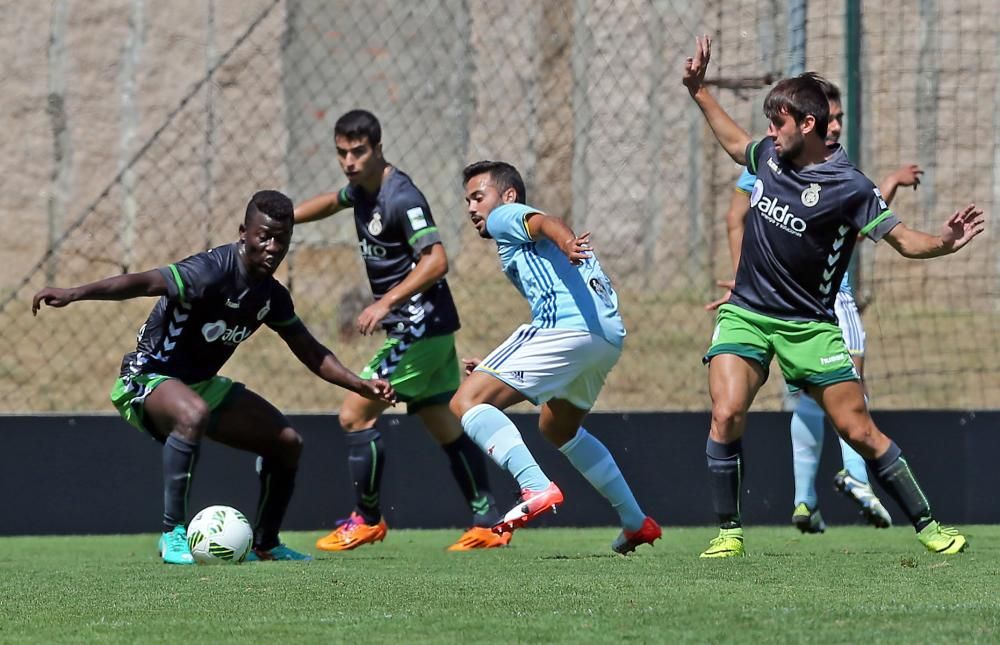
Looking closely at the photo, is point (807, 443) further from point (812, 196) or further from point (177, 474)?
point (177, 474)

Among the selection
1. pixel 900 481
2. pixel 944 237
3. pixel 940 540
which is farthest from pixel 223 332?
pixel 940 540

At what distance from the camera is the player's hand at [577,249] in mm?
5942

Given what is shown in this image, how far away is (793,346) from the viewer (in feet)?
20.5

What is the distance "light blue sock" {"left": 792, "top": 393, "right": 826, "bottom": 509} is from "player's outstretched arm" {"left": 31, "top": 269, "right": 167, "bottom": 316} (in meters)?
3.31

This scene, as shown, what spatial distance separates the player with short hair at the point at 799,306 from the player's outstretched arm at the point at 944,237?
0.39ft

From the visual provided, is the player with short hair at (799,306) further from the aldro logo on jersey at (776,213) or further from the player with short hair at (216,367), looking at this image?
the player with short hair at (216,367)

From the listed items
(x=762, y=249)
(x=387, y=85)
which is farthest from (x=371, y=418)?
(x=387, y=85)

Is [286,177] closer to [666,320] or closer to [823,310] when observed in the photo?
[666,320]

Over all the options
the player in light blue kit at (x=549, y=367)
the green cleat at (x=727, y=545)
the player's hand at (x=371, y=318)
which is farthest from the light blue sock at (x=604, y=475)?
the player's hand at (x=371, y=318)

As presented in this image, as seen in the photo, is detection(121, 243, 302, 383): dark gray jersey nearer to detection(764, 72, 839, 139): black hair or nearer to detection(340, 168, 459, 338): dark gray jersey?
detection(340, 168, 459, 338): dark gray jersey

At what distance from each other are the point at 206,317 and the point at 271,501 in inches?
34.3

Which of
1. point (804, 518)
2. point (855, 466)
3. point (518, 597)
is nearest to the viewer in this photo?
point (518, 597)

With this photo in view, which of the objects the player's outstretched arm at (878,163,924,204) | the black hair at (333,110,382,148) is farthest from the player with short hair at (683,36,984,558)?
the black hair at (333,110,382,148)

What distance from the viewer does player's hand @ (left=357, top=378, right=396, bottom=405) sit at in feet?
21.7
